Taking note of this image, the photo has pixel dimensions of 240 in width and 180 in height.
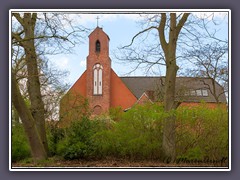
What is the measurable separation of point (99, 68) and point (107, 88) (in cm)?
32

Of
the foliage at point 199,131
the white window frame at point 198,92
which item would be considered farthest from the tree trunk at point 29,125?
the white window frame at point 198,92

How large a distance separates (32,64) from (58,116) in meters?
0.89

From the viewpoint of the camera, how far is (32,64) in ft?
21.1

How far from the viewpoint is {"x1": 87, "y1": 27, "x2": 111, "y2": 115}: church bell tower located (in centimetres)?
606

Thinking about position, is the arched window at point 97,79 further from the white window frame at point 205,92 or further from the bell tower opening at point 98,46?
the white window frame at point 205,92

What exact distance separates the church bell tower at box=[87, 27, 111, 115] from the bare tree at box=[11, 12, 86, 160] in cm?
24

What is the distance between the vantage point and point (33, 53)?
6406 millimetres

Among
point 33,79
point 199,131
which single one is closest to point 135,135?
point 199,131

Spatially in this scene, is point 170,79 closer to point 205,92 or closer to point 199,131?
point 205,92

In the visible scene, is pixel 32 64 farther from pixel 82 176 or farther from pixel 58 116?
pixel 82 176

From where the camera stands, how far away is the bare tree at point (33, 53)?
19.3 ft

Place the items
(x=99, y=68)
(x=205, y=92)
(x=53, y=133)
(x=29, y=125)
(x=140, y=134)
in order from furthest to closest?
(x=140, y=134), (x=53, y=133), (x=29, y=125), (x=205, y=92), (x=99, y=68)

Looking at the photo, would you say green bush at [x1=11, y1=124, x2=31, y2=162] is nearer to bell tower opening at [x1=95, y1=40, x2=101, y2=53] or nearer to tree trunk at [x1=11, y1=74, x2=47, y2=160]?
tree trunk at [x1=11, y1=74, x2=47, y2=160]

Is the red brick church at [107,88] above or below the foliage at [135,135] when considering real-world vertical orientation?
above
